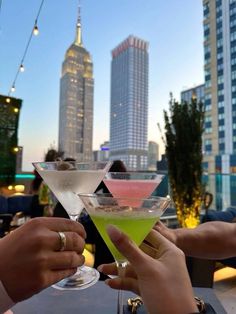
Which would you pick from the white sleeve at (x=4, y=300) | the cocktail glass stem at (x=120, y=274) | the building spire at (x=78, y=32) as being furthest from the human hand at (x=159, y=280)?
the building spire at (x=78, y=32)

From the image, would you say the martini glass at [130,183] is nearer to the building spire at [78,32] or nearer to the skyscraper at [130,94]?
the building spire at [78,32]

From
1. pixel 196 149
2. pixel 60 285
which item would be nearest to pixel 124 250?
pixel 60 285

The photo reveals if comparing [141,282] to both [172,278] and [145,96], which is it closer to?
[172,278]

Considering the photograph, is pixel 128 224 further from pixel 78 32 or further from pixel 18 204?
pixel 78 32

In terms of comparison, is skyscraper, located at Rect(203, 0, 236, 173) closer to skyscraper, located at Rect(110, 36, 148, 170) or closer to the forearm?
skyscraper, located at Rect(110, 36, 148, 170)

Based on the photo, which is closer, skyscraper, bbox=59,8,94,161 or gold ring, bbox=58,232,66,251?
gold ring, bbox=58,232,66,251

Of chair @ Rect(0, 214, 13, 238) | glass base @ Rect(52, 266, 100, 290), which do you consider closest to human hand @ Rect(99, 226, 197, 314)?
glass base @ Rect(52, 266, 100, 290)
